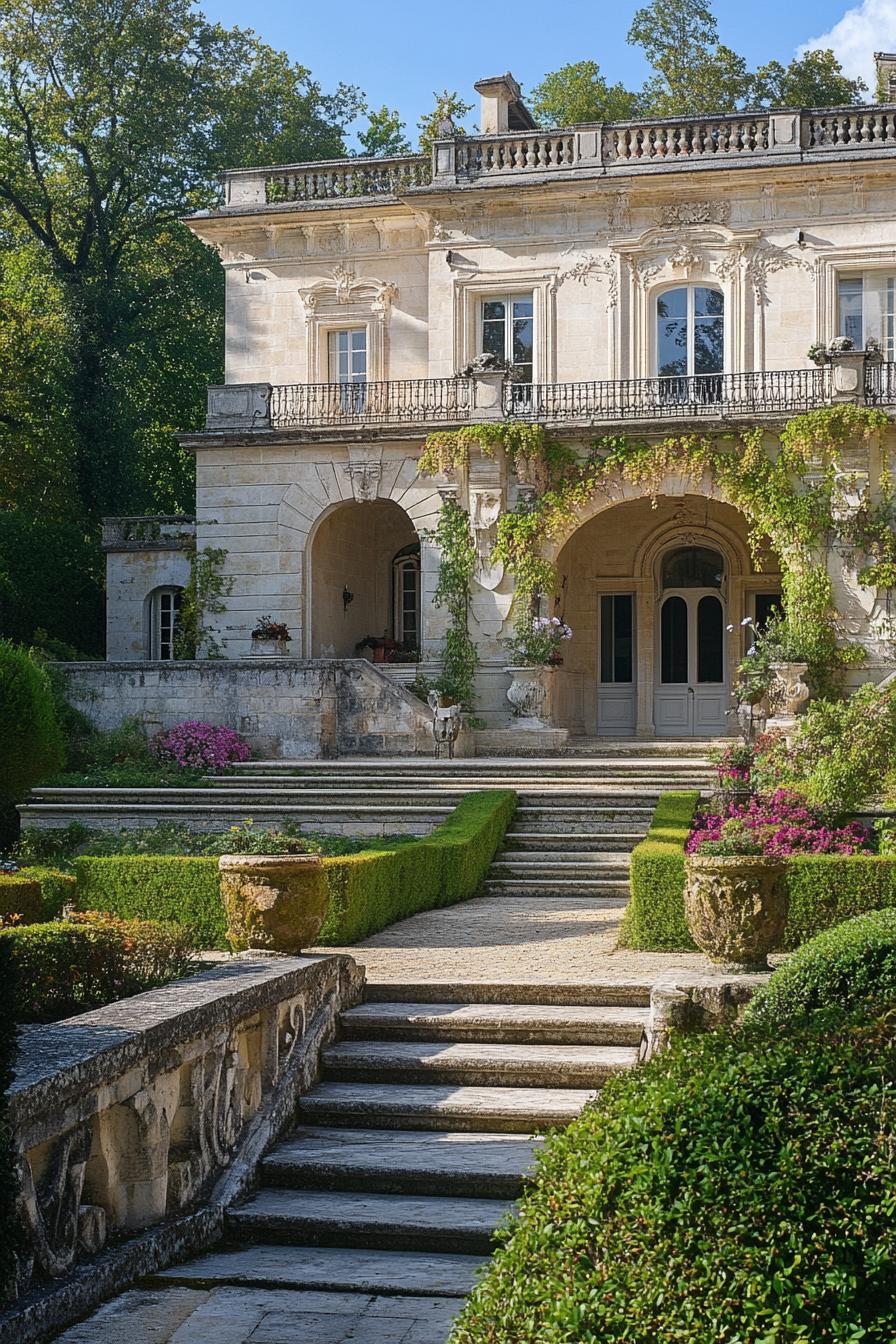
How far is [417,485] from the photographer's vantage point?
24.4 metres

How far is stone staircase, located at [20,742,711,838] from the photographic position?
16.3 m

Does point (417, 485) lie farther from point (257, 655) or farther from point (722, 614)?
point (722, 614)

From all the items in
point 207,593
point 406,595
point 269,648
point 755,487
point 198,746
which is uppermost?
point 755,487

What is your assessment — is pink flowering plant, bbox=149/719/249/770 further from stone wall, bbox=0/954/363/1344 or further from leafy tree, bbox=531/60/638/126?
leafy tree, bbox=531/60/638/126

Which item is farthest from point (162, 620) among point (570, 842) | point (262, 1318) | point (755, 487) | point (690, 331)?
point (262, 1318)

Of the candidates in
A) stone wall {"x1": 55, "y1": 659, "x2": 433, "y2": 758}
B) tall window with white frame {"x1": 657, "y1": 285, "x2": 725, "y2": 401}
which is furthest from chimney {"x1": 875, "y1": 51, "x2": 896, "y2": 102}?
stone wall {"x1": 55, "y1": 659, "x2": 433, "y2": 758}

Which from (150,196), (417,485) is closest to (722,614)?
(417,485)

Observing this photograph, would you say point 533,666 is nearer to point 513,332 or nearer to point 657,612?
point 657,612

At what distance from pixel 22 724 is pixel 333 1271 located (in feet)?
15.7

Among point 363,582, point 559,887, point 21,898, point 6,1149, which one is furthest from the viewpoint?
point 363,582

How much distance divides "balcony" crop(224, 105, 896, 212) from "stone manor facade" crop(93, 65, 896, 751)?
4cm

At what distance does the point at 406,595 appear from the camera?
28.8 m

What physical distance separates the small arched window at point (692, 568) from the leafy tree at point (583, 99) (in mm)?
12435

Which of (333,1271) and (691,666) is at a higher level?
(691,666)
